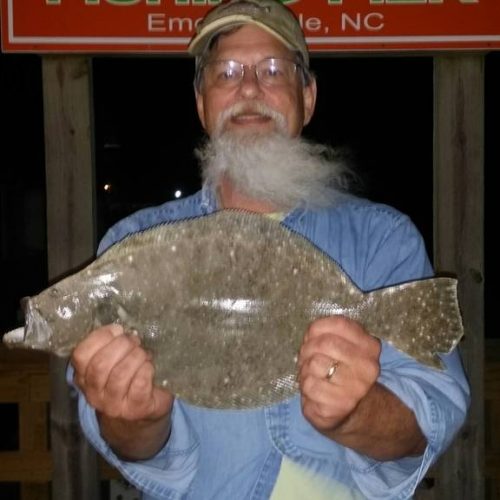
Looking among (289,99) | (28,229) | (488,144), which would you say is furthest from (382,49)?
(28,229)

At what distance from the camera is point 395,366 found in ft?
6.71

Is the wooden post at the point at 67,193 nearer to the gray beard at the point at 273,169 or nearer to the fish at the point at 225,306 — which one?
the gray beard at the point at 273,169

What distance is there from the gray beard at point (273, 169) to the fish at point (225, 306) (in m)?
0.56

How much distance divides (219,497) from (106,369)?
22.8 inches

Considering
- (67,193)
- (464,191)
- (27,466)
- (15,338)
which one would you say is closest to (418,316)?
(15,338)

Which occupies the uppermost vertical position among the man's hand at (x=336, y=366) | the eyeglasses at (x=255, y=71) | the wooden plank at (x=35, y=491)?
the eyeglasses at (x=255, y=71)

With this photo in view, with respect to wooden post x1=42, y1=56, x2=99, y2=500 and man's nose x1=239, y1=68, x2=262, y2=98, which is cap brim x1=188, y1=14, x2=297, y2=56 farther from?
wooden post x1=42, y1=56, x2=99, y2=500

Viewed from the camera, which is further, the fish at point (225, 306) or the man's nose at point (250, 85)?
the man's nose at point (250, 85)

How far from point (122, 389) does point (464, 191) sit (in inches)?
82.1

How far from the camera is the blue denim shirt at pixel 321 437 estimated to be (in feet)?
6.60

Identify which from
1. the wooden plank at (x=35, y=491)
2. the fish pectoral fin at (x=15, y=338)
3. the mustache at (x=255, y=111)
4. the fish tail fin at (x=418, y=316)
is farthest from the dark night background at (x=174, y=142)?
the fish tail fin at (x=418, y=316)

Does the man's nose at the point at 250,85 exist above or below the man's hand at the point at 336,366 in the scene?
above

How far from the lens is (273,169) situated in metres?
2.29

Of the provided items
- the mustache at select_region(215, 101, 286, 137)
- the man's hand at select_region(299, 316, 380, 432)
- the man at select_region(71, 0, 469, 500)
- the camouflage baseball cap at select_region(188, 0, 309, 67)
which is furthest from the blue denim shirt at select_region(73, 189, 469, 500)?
the camouflage baseball cap at select_region(188, 0, 309, 67)
